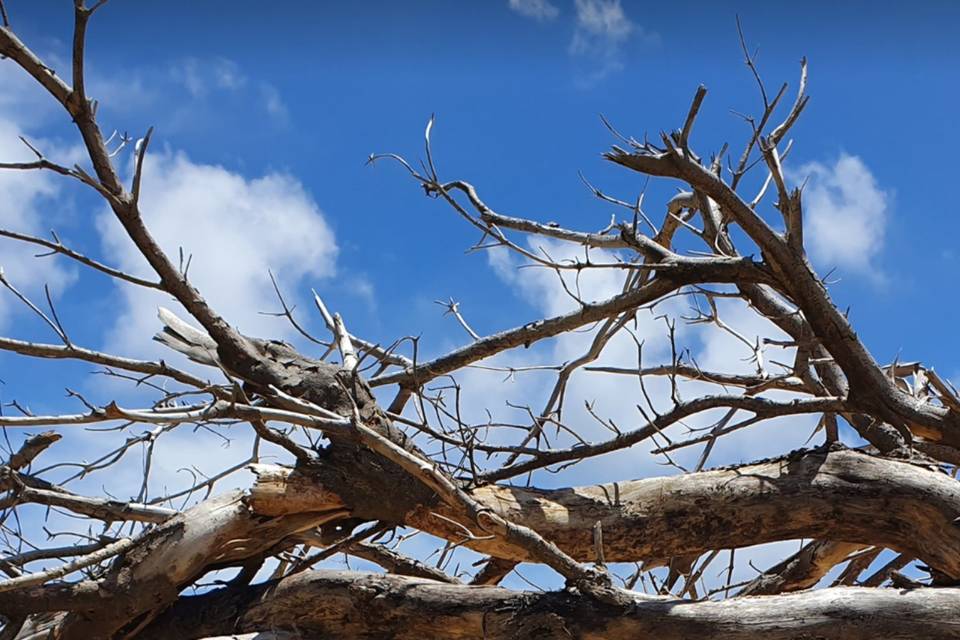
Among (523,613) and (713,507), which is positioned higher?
(713,507)

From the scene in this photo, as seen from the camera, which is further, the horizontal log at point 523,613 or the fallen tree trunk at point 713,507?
the fallen tree trunk at point 713,507

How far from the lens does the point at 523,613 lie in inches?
149

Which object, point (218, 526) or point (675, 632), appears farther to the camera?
point (218, 526)

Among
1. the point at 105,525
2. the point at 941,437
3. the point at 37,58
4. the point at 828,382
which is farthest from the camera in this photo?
the point at 828,382

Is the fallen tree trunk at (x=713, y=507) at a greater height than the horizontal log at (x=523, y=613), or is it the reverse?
the fallen tree trunk at (x=713, y=507)

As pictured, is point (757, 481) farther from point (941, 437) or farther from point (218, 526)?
point (218, 526)

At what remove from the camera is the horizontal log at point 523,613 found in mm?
3551

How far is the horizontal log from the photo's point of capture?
11.6ft

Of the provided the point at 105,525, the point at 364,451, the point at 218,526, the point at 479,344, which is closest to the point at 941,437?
the point at 479,344

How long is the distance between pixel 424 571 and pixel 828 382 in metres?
2.31

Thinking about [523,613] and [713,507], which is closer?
[523,613]

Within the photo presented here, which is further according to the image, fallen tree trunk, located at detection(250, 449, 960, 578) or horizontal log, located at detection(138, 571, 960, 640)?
fallen tree trunk, located at detection(250, 449, 960, 578)

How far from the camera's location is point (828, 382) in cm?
509

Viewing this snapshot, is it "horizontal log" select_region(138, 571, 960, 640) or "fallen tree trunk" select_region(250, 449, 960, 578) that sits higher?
"fallen tree trunk" select_region(250, 449, 960, 578)
